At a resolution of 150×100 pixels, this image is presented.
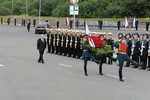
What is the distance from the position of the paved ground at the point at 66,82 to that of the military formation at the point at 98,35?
1015 mm

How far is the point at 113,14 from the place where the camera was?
70812 millimetres

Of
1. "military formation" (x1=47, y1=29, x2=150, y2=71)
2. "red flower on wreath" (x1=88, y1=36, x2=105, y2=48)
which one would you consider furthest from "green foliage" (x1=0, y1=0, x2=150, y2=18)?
"red flower on wreath" (x1=88, y1=36, x2=105, y2=48)

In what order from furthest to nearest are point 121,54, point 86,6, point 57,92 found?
point 86,6 < point 121,54 < point 57,92

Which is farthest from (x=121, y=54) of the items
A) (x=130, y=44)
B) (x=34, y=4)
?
(x=34, y=4)

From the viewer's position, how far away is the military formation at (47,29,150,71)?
19.5 m

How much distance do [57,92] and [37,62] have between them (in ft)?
28.0

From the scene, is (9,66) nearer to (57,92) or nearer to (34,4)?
(57,92)

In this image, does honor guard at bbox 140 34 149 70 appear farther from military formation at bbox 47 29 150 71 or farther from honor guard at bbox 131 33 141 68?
honor guard at bbox 131 33 141 68

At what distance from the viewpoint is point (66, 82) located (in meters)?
15.1

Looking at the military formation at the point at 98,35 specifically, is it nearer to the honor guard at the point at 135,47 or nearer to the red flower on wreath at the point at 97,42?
the honor guard at the point at 135,47

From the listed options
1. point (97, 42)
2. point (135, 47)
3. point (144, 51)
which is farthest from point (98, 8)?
point (97, 42)

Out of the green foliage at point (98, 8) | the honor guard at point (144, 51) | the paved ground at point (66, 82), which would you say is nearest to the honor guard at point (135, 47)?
the honor guard at point (144, 51)

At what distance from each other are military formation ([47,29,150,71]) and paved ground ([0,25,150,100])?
3.33 ft

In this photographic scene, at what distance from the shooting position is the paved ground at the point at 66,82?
1254 cm
